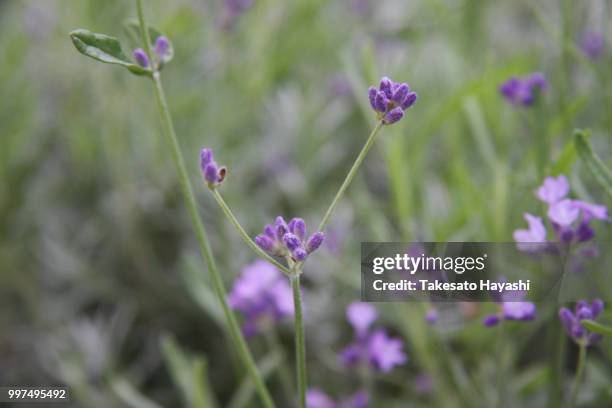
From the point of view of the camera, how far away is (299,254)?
59cm

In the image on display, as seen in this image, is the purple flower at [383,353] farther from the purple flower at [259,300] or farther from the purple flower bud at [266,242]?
the purple flower bud at [266,242]

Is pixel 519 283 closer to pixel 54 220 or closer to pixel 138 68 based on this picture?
pixel 138 68

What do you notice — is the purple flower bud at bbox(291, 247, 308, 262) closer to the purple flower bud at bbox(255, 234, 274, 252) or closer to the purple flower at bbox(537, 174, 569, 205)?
the purple flower bud at bbox(255, 234, 274, 252)

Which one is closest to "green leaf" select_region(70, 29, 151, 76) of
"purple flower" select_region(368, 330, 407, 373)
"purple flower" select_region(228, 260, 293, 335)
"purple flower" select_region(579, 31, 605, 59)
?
"purple flower" select_region(228, 260, 293, 335)

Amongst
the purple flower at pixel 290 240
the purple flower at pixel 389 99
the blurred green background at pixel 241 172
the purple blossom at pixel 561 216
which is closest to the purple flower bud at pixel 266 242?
the purple flower at pixel 290 240

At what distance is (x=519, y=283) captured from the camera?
0.81 metres

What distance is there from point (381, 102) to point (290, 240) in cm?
15

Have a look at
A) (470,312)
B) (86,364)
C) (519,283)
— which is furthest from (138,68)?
(86,364)

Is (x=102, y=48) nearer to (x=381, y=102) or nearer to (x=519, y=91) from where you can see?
(x=381, y=102)

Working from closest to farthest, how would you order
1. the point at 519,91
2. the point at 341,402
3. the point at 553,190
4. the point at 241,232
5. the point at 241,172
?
1. the point at 241,232
2. the point at 553,190
3. the point at 519,91
4. the point at 341,402
5. the point at 241,172

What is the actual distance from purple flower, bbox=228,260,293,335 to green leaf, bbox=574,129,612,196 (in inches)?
16.6

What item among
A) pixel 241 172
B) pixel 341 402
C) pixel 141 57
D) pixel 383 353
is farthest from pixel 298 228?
pixel 241 172

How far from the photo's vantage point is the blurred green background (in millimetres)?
1061

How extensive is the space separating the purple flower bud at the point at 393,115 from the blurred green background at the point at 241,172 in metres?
0.39
